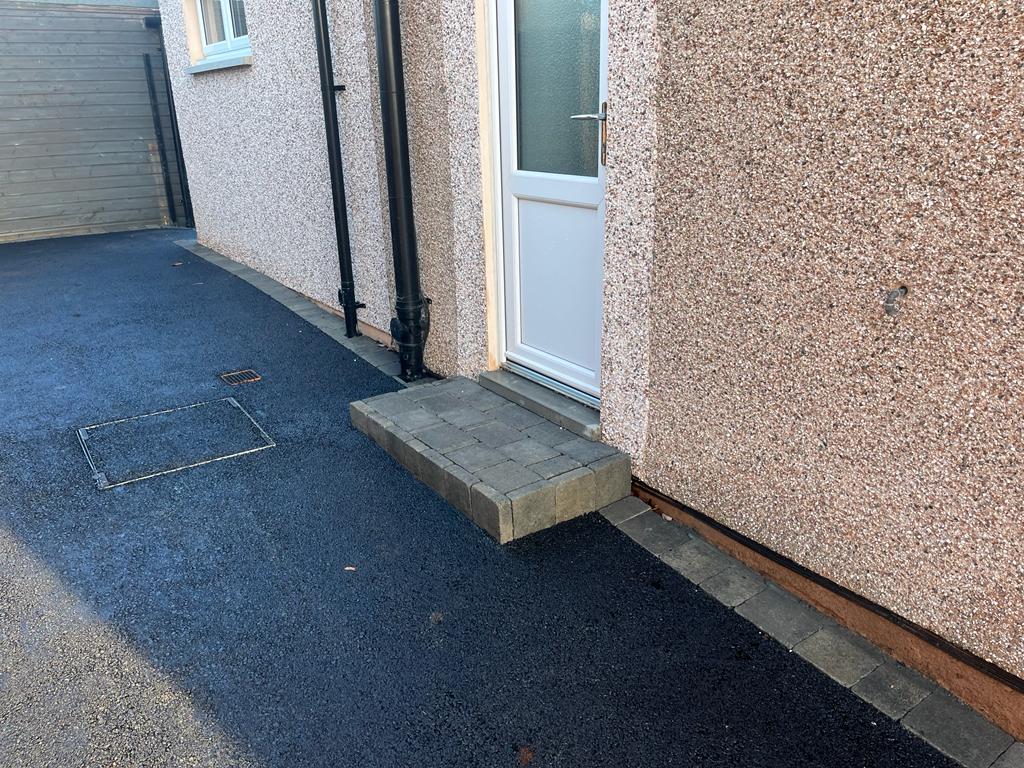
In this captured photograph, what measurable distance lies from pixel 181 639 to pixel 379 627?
2.18ft

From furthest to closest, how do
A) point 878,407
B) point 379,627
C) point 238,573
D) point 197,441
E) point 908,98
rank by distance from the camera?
point 197,441 → point 238,573 → point 379,627 → point 878,407 → point 908,98

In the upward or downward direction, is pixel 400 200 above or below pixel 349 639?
above

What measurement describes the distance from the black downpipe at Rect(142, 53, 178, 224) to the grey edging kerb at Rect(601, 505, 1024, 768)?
10.5 m

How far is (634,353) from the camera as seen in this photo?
3117 millimetres

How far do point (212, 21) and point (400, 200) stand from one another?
5.19 metres

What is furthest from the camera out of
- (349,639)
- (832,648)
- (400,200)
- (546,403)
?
(400,200)

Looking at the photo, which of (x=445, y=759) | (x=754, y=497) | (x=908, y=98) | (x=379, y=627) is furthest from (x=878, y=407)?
(x=379, y=627)

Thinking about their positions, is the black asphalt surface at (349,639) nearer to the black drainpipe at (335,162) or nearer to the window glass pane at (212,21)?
the black drainpipe at (335,162)

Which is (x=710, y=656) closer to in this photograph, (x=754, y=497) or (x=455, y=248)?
(x=754, y=497)

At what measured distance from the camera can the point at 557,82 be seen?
3.52 m

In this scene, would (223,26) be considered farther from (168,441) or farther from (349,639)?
(349,639)

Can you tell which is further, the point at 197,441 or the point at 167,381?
the point at 167,381

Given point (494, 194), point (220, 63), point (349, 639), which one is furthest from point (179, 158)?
point (349, 639)

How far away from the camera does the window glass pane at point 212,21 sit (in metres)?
7.91
